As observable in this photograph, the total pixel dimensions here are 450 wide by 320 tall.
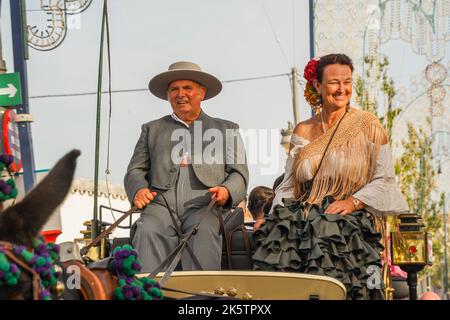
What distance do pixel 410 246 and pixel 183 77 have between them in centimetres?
180

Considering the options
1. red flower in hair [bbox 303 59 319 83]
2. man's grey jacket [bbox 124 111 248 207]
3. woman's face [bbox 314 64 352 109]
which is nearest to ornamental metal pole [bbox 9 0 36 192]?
man's grey jacket [bbox 124 111 248 207]

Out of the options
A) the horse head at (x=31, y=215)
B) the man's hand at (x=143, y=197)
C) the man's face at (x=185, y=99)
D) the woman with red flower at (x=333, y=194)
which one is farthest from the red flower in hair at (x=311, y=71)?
the horse head at (x=31, y=215)

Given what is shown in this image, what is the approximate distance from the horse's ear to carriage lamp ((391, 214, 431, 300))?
347 cm

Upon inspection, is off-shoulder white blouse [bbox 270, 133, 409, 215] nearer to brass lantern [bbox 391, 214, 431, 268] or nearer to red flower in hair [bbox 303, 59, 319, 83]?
brass lantern [bbox 391, 214, 431, 268]

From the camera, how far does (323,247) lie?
197 inches

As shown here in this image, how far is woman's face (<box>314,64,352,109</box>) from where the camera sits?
19.4 ft

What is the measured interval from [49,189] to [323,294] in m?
2.06

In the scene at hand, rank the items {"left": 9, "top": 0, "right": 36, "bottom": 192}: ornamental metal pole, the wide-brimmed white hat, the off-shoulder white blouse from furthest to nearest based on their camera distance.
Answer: {"left": 9, "top": 0, "right": 36, "bottom": 192}: ornamental metal pole < the wide-brimmed white hat < the off-shoulder white blouse

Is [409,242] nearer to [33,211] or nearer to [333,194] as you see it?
[333,194]

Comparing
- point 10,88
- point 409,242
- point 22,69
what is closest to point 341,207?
point 409,242

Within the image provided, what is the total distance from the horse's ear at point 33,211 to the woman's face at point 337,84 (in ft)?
11.7

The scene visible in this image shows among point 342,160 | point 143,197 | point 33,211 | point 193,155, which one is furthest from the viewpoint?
point 193,155

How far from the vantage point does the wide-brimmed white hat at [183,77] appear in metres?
6.17
